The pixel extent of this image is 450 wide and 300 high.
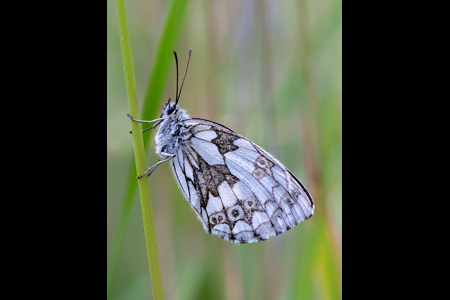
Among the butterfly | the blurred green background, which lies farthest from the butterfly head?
the blurred green background

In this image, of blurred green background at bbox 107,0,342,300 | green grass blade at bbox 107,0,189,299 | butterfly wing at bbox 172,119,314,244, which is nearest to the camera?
green grass blade at bbox 107,0,189,299

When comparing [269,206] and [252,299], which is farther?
[252,299]

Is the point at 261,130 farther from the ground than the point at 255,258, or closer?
farther from the ground

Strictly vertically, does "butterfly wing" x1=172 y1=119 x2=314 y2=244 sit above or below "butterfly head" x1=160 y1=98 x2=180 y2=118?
below

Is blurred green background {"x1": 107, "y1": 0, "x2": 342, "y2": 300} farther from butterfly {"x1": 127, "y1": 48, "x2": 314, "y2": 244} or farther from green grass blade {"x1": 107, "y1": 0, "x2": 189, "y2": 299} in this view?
green grass blade {"x1": 107, "y1": 0, "x2": 189, "y2": 299}

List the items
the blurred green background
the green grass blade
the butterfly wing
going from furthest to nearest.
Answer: the blurred green background, the butterfly wing, the green grass blade

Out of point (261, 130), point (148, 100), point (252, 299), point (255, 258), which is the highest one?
point (261, 130)

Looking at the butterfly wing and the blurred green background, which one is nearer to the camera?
the butterfly wing
